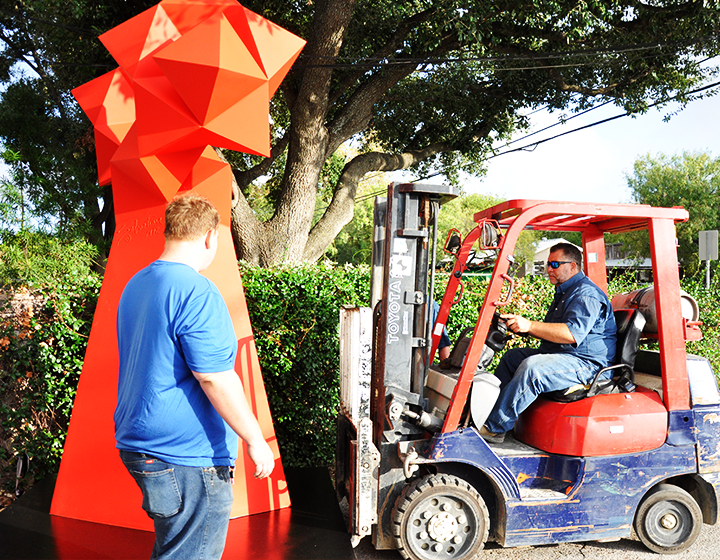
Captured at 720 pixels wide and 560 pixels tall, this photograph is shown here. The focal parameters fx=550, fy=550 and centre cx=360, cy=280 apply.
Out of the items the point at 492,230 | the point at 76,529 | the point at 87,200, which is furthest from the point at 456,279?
the point at 87,200

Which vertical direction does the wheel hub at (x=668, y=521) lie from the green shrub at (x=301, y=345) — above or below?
below

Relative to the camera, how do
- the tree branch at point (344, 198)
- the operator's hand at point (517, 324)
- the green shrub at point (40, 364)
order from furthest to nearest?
the tree branch at point (344, 198) → the green shrub at point (40, 364) → the operator's hand at point (517, 324)

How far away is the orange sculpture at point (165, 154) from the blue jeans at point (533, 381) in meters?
1.81

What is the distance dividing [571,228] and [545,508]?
2320mm

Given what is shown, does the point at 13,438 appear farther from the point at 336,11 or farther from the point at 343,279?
the point at 336,11

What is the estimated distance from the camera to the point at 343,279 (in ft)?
18.9

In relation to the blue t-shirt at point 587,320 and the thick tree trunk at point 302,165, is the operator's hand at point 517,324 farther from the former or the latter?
the thick tree trunk at point 302,165

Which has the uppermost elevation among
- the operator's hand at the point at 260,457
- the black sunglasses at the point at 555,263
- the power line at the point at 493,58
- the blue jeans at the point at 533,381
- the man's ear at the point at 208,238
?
the power line at the point at 493,58

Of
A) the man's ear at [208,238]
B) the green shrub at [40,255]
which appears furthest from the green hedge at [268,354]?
the man's ear at [208,238]

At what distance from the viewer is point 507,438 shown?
164 inches

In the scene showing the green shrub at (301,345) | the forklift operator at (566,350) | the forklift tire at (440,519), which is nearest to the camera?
the forklift tire at (440,519)

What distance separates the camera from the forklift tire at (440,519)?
3.60 meters

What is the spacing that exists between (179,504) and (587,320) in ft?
9.67

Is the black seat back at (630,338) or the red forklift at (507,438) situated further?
the black seat back at (630,338)
